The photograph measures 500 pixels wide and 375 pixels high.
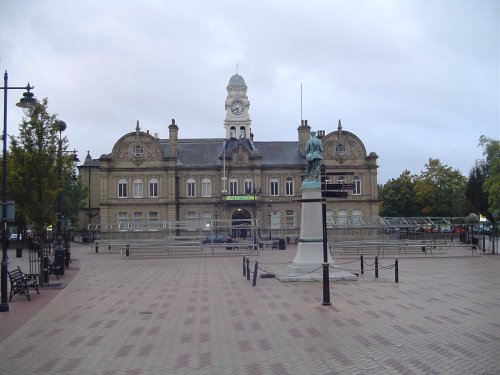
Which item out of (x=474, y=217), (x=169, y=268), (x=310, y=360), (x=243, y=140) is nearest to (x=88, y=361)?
(x=310, y=360)

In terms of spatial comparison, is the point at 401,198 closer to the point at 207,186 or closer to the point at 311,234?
the point at 207,186

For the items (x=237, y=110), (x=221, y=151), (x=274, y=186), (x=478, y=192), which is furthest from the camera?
(x=237, y=110)

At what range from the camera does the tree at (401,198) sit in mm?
74438

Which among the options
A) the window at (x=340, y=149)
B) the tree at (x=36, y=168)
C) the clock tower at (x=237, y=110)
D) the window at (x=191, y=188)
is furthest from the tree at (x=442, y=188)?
the tree at (x=36, y=168)

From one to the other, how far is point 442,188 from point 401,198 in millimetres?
5837

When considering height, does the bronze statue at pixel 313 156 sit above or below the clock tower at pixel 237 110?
below

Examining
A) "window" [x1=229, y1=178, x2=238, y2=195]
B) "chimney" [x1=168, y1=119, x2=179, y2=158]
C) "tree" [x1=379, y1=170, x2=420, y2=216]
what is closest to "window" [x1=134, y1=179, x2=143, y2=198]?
"chimney" [x1=168, y1=119, x2=179, y2=158]

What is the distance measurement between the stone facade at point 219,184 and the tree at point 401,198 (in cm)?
1521

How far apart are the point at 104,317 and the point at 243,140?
172 ft

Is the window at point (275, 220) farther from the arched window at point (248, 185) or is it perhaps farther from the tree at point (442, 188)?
the tree at point (442, 188)

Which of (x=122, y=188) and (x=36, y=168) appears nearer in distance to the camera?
(x=36, y=168)

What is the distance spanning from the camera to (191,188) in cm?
6084

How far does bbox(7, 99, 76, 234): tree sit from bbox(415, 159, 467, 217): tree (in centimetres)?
5860

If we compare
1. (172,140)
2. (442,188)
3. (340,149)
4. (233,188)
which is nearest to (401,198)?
(442,188)
